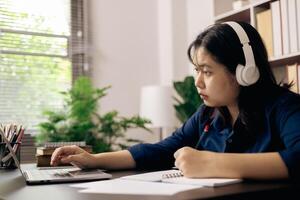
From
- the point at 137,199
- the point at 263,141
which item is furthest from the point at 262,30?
the point at 137,199

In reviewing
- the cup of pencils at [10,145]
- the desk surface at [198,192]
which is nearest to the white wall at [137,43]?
the cup of pencils at [10,145]

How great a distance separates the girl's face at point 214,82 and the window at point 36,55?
2045 millimetres

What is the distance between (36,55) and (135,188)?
2.42 m

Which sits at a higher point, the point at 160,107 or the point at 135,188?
the point at 160,107

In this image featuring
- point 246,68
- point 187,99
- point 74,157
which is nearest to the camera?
point 246,68

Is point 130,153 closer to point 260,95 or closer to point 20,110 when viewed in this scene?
point 260,95

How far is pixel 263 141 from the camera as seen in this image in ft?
3.53

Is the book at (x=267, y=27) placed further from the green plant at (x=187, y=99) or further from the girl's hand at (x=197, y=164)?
the girl's hand at (x=197, y=164)

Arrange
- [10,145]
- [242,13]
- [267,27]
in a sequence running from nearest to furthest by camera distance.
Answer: [10,145], [267,27], [242,13]

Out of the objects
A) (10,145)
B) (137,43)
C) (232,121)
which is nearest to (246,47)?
(232,121)

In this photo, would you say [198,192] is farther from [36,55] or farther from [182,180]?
[36,55]

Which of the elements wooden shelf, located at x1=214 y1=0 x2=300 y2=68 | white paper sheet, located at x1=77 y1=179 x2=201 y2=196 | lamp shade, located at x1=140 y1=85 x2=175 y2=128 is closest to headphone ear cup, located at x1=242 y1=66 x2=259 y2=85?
white paper sheet, located at x1=77 y1=179 x2=201 y2=196

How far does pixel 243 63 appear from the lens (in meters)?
1.15

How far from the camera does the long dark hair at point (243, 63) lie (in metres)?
1.13
